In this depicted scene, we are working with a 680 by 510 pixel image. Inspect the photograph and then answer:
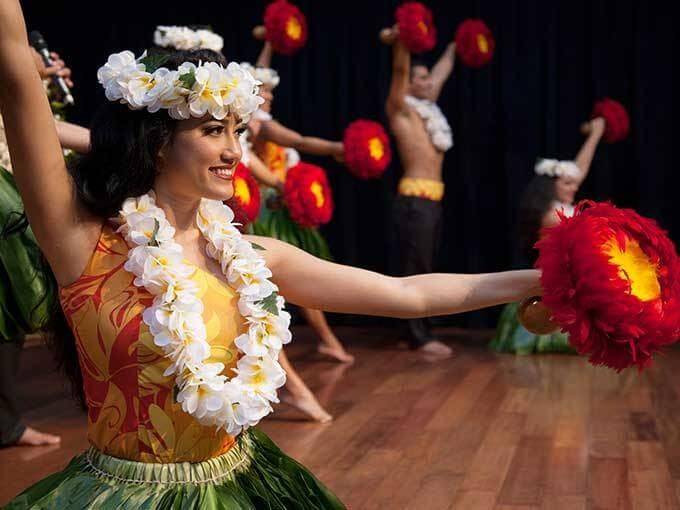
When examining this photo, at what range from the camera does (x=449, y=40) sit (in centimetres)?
652

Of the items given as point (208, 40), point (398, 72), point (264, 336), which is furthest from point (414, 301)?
point (398, 72)

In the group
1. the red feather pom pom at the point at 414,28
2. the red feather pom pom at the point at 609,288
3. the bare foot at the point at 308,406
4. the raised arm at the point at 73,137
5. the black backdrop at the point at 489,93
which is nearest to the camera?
the red feather pom pom at the point at 609,288

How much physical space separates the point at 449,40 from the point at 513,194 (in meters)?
1.10

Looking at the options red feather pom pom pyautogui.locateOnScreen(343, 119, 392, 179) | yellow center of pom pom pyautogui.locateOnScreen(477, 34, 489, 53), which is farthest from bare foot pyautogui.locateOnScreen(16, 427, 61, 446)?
yellow center of pom pom pyautogui.locateOnScreen(477, 34, 489, 53)

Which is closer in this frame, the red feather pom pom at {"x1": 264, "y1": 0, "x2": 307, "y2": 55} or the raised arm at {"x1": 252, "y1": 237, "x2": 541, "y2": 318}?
the raised arm at {"x1": 252, "y1": 237, "x2": 541, "y2": 318}

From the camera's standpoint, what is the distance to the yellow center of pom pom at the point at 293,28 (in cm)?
458

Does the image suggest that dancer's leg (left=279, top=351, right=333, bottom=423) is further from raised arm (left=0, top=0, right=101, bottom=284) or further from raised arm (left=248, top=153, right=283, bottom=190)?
raised arm (left=0, top=0, right=101, bottom=284)

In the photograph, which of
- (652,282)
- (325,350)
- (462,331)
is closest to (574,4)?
(462,331)

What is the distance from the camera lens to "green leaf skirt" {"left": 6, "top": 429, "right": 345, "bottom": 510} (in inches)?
61.6

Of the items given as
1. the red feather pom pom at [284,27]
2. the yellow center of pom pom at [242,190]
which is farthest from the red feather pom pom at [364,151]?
the yellow center of pom pom at [242,190]

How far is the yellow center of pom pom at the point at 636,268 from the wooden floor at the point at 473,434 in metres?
1.32

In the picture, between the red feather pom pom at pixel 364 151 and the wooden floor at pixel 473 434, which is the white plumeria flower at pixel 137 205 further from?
the red feather pom pom at pixel 364 151

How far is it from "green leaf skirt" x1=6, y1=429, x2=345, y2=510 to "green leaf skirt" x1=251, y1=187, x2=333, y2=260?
9.35 feet

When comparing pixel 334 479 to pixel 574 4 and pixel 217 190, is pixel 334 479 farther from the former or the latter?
pixel 574 4
